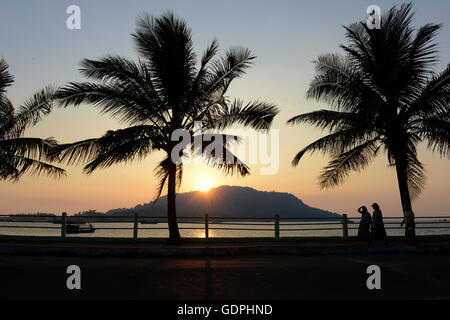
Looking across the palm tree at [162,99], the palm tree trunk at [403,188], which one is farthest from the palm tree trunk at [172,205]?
the palm tree trunk at [403,188]

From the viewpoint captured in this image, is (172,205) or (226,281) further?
(172,205)

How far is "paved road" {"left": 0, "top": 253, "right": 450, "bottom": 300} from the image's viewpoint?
6.70 metres

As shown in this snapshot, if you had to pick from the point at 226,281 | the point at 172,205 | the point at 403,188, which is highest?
the point at 403,188

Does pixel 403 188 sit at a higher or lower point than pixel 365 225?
higher

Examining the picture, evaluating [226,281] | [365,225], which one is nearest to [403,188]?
[365,225]

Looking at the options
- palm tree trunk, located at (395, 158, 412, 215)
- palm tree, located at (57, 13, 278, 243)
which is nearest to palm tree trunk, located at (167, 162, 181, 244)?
palm tree, located at (57, 13, 278, 243)

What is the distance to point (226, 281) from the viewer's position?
313 inches

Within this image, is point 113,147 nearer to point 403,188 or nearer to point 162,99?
point 162,99

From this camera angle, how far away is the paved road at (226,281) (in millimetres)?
6695

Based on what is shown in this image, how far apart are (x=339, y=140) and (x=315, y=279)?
10.9 meters

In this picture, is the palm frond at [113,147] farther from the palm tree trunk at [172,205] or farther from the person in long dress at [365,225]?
the person in long dress at [365,225]

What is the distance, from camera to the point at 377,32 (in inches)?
698
